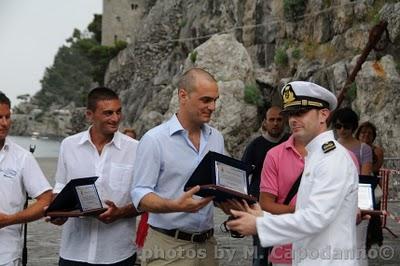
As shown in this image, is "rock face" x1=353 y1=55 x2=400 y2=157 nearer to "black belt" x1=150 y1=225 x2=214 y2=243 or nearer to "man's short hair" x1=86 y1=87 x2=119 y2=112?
"man's short hair" x1=86 y1=87 x2=119 y2=112

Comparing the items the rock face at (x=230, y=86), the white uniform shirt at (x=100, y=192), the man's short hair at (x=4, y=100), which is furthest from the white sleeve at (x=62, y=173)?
the rock face at (x=230, y=86)

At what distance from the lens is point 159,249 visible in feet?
13.5

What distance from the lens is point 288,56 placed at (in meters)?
25.9

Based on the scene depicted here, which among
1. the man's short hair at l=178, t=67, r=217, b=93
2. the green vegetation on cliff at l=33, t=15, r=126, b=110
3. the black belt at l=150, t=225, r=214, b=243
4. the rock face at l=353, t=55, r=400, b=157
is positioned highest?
the green vegetation on cliff at l=33, t=15, r=126, b=110

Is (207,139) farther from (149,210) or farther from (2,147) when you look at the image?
(2,147)

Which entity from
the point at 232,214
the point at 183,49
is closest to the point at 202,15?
the point at 183,49

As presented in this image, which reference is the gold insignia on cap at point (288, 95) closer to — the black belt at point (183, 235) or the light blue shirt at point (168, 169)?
the light blue shirt at point (168, 169)

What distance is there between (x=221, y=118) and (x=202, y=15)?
2052 cm

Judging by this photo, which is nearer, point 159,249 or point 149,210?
point 149,210

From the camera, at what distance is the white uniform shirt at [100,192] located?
4.44 meters

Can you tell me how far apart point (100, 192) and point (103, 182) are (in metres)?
0.08

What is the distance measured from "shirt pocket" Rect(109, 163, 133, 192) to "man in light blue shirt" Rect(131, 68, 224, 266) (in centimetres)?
44

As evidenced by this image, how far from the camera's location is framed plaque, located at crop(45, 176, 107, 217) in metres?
4.13
